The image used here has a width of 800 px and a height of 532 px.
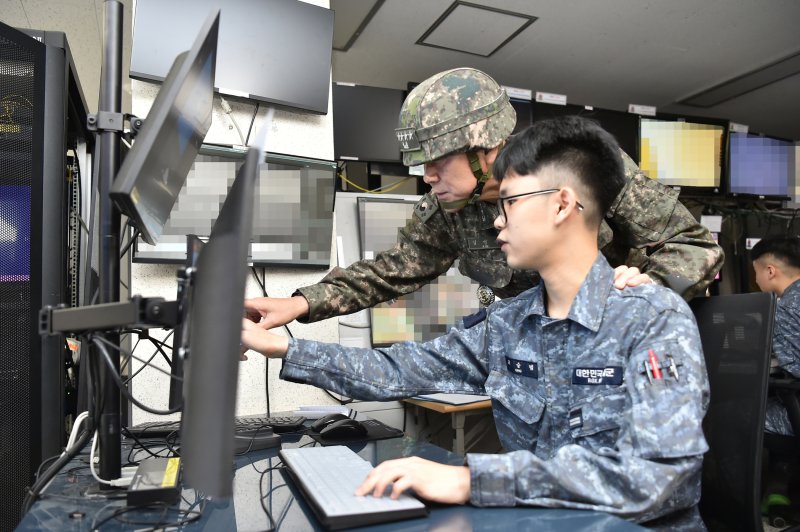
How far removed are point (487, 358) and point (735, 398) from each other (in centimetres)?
41

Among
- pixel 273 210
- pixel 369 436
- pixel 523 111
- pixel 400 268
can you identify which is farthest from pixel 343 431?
pixel 523 111

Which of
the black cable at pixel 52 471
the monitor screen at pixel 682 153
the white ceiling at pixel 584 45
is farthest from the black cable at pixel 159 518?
the monitor screen at pixel 682 153

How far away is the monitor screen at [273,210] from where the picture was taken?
4.91 feet

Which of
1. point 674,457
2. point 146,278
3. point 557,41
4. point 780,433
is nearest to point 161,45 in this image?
point 146,278

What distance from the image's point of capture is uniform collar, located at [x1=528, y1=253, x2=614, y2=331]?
2.92 ft

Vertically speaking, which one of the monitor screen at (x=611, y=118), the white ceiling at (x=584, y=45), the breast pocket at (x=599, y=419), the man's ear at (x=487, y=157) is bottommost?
the breast pocket at (x=599, y=419)

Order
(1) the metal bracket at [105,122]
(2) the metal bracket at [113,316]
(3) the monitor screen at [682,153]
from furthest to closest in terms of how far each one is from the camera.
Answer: (3) the monitor screen at [682,153] < (1) the metal bracket at [105,122] < (2) the metal bracket at [113,316]

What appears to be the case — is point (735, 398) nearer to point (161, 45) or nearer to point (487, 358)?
point (487, 358)

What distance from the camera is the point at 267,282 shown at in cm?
174

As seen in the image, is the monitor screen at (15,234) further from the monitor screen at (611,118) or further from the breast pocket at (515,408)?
the monitor screen at (611,118)

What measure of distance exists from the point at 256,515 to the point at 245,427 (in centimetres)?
53

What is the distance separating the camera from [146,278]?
158 cm

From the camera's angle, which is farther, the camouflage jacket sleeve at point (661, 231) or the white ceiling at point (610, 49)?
the white ceiling at point (610, 49)

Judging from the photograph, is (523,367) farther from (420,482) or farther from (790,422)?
(790,422)
